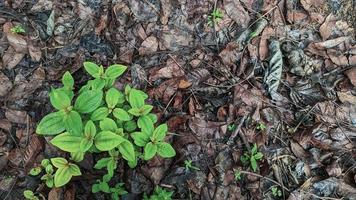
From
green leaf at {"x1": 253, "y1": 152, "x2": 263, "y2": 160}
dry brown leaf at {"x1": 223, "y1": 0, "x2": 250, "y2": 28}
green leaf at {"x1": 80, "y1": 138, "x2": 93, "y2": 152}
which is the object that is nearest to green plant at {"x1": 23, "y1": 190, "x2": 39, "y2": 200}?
green leaf at {"x1": 80, "y1": 138, "x2": 93, "y2": 152}

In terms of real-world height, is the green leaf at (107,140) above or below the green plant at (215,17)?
below

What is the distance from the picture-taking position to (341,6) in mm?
3459

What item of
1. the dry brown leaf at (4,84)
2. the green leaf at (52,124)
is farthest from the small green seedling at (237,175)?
the dry brown leaf at (4,84)

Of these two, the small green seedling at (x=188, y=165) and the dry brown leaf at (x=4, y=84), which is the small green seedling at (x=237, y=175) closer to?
the small green seedling at (x=188, y=165)

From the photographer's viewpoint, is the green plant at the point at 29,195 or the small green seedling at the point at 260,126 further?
the small green seedling at the point at 260,126

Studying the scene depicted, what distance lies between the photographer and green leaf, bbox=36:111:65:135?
2.50 m

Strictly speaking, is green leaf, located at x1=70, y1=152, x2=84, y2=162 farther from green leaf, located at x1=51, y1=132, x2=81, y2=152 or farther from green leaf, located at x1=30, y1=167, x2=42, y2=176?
green leaf, located at x1=30, y1=167, x2=42, y2=176

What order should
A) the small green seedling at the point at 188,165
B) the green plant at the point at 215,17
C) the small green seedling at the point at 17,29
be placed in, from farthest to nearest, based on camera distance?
the green plant at the point at 215,17 → the small green seedling at the point at 17,29 → the small green seedling at the point at 188,165

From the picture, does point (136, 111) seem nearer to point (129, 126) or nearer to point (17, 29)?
point (129, 126)

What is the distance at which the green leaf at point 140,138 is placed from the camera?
2619 millimetres

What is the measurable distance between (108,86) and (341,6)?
222cm

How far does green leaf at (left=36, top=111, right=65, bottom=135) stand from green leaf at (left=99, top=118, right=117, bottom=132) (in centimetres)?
25

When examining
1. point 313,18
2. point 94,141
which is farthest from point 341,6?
point 94,141

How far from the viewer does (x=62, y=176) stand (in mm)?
2500
